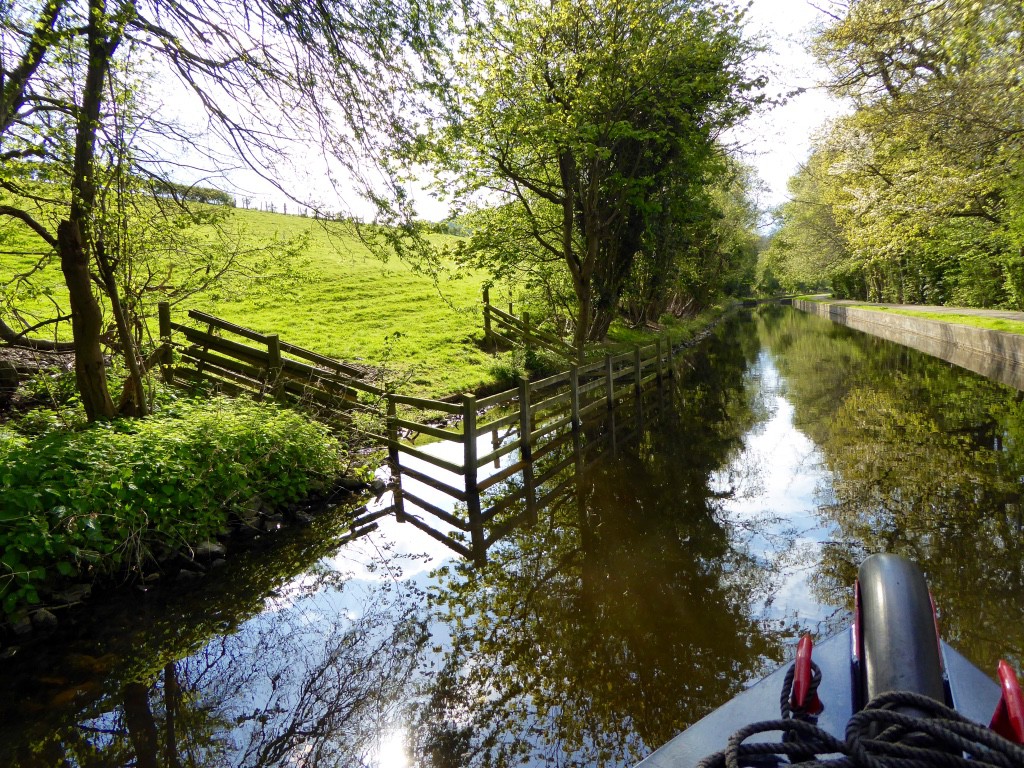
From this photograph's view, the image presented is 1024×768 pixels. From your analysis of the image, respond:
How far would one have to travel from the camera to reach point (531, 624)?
17.3ft

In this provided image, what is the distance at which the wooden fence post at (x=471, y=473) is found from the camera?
766cm

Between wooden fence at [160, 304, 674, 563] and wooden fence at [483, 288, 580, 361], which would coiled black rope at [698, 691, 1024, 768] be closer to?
wooden fence at [160, 304, 674, 563]

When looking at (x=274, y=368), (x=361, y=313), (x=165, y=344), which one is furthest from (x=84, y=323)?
(x=361, y=313)

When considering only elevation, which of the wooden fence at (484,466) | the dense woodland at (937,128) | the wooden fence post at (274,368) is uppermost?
the dense woodland at (937,128)

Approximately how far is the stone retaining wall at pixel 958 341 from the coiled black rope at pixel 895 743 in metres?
16.7

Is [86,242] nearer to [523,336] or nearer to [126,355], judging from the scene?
[126,355]

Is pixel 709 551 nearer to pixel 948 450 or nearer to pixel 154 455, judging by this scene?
pixel 948 450

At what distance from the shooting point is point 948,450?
9.52m

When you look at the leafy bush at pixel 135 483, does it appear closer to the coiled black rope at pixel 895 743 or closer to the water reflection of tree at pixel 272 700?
the water reflection of tree at pixel 272 700

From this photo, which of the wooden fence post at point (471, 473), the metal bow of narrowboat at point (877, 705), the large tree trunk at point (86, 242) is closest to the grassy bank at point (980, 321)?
the wooden fence post at point (471, 473)

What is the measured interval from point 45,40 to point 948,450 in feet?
42.9

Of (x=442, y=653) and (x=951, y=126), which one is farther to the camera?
(x=951, y=126)

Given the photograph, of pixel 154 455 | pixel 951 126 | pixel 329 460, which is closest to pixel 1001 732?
pixel 154 455

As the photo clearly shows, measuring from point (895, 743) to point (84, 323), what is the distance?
9.04 metres
